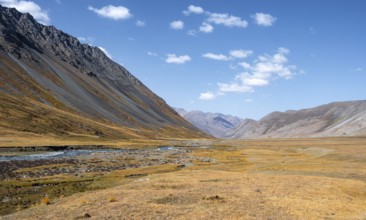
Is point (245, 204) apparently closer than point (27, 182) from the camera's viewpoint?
Yes

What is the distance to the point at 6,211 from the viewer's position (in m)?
31.4

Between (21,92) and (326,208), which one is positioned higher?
(21,92)

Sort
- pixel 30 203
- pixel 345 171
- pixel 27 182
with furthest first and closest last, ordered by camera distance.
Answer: pixel 345 171 < pixel 27 182 < pixel 30 203

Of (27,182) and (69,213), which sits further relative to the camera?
(27,182)

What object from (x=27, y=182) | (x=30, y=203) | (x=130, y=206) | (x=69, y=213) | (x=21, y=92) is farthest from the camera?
(x=21, y=92)

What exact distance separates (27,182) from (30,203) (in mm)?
12752

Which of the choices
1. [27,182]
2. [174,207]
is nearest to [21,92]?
[27,182]

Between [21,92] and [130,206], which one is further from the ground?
[21,92]

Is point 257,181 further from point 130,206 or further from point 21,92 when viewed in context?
point 21,92

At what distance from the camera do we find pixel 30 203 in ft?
116

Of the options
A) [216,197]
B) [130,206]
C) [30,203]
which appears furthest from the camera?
[30,203]

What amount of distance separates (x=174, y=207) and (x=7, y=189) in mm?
24027

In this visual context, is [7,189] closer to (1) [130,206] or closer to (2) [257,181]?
(1) [130,206]

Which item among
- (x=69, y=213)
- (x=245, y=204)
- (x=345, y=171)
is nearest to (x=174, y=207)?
(x=245, y=204)
